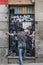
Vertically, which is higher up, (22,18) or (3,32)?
(22,18)

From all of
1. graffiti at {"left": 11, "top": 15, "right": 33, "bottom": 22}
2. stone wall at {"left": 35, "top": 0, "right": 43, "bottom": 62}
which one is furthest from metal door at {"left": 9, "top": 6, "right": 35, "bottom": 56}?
stone wall at {"left": 35, "top": 0, "right": 43, "bottom": 62}

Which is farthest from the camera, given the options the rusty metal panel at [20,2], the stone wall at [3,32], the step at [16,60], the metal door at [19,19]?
the metal door at [19,19]

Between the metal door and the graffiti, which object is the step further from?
the graffiti

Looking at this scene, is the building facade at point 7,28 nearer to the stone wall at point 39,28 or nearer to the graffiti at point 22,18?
the stone wall at point 39,28

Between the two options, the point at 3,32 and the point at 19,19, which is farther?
the point at 19,19

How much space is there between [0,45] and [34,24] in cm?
211

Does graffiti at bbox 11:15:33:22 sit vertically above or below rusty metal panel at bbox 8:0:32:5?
below

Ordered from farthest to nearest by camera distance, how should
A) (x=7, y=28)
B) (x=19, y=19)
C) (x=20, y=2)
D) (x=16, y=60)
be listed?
(x=19, y=19) → (x=20, y=2) → (x=7, y=28) → (x=16, y=60)

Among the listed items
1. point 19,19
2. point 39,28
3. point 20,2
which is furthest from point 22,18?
point 39,28

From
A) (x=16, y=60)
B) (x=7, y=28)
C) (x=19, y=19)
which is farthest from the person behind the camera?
(x=19, y=19)

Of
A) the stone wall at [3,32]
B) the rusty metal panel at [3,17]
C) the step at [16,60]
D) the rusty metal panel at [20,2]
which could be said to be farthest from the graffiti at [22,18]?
the step at [16,60]

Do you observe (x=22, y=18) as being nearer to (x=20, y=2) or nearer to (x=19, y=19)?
(x=19, y=19)

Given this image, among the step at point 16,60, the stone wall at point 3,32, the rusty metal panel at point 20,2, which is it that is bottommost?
the step at point 16,60

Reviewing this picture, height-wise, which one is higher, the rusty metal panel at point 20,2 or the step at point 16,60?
the rusty metal panel at point 20,2
